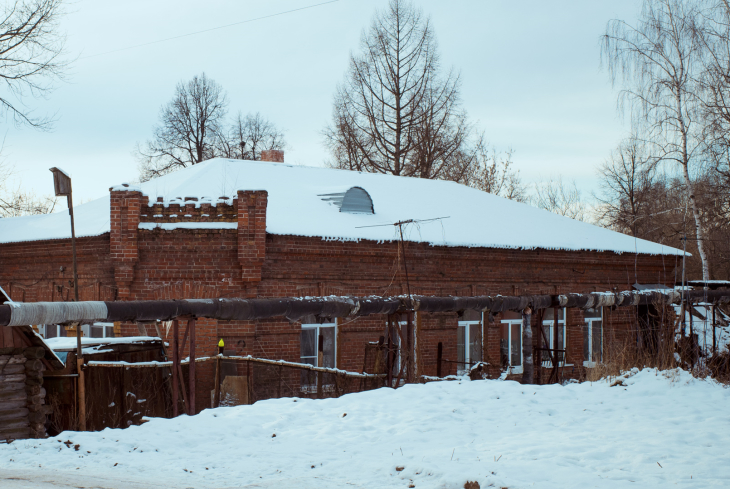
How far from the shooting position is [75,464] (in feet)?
22.3

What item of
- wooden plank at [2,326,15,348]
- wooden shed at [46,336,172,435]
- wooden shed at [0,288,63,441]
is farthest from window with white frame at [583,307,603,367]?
wooden plank at [2,326,15,348]

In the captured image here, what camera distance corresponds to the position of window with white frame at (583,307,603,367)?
1977 cm

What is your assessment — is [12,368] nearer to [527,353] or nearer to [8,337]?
[8,337]

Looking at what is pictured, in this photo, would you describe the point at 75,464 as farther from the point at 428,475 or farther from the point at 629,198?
the point at 629,198

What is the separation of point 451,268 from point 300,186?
4.63m

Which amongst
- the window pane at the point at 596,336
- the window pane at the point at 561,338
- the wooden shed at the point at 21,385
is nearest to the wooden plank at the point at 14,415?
the wooden shed at the point at 21,385

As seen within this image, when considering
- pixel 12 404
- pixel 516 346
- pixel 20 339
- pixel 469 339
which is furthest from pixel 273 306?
pixel 516 346

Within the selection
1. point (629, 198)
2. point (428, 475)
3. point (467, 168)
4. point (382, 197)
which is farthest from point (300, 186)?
point (629, 198)

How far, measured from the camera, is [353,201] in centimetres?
1659

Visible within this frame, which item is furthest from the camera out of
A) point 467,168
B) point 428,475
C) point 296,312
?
point 467,168

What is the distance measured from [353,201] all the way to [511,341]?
20.6 feet

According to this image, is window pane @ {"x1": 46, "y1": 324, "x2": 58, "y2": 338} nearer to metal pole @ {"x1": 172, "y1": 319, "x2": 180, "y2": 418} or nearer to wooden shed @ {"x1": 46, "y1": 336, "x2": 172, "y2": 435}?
wooden shed @ {"x1": 46, "y1": 336, "x2": 172, "y2": 435}

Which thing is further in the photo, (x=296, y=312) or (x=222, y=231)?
(x=222, y=231)

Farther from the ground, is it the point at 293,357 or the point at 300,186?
the point at 300,186
